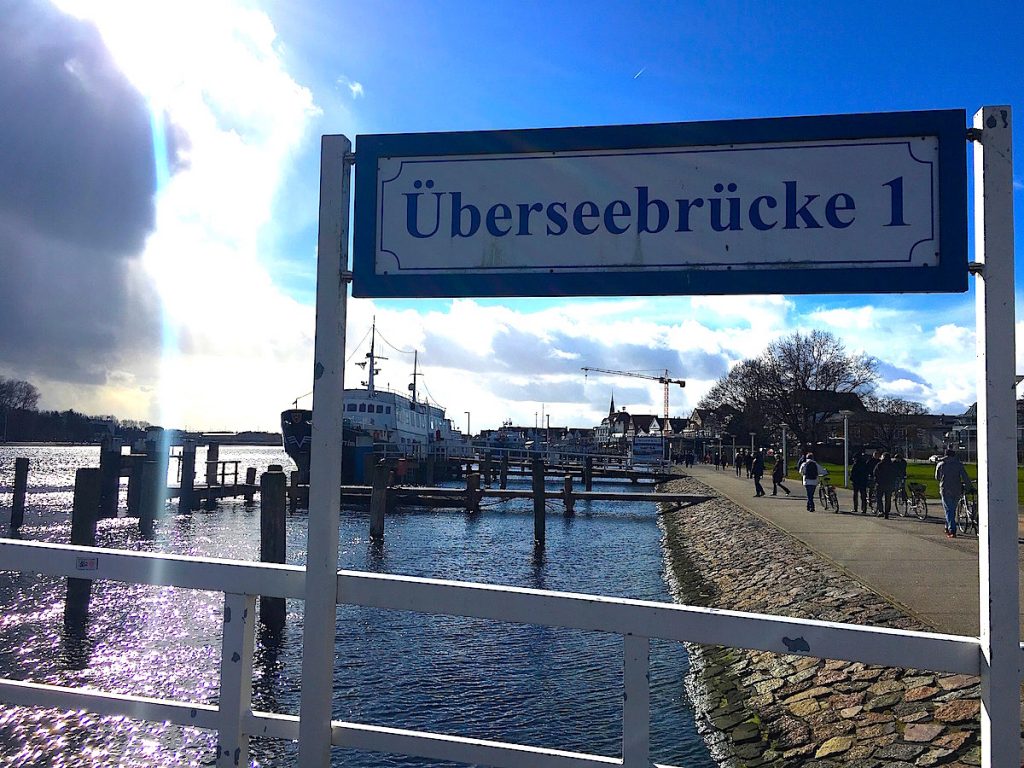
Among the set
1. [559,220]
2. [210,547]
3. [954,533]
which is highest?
[559,220]

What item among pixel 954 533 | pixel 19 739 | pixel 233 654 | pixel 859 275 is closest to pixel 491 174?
pixel 859 275

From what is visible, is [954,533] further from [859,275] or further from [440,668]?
[859,275]

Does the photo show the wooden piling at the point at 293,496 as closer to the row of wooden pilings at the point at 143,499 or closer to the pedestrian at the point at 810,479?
the row of wooden pilings at the point at 143,499

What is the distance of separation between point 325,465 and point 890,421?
63883 millimetres

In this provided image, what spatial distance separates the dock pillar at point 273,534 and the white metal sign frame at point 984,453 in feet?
29.0

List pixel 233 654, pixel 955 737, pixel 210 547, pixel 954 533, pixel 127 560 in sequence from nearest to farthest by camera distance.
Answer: pixel 233 654
pixel 127 560
pixel 955 737
pixel 954 533
pixel 210 547

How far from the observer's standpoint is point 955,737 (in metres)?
5.54

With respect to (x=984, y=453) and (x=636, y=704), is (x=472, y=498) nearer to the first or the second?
(x=636, y=704)

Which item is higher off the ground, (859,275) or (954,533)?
(859,275)

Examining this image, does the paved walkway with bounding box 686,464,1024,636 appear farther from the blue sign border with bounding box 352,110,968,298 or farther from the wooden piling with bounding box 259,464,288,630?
the wooden piling with bounding box 259,464,288,630

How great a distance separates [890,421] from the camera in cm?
5928

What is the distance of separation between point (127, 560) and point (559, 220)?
2.19 metres

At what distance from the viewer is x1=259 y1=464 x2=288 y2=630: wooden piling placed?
11.3 metres

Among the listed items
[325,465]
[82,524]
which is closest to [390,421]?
[82,524]
